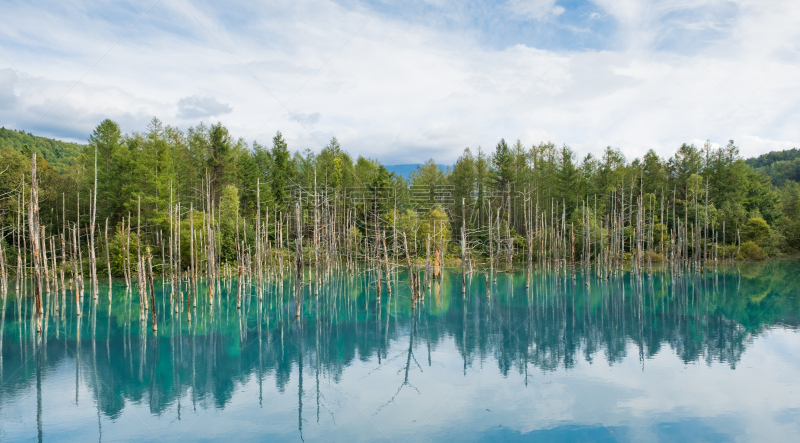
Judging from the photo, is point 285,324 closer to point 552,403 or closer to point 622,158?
point 552,403

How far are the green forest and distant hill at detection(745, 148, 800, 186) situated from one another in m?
17.7

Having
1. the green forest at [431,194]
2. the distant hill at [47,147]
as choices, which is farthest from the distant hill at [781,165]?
the distant hill at [47,147]

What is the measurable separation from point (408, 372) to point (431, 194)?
37506mm

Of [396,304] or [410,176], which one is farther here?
[410,176]

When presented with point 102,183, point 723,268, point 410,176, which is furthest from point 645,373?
point 410,176

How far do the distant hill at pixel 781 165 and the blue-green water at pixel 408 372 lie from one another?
173 feet

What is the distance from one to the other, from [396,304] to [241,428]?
46.3 feet

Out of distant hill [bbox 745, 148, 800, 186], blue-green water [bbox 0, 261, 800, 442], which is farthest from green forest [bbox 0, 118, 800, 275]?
distant hill [bbox 745, 148, 800, 186]

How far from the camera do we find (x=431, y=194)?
50.2 meters

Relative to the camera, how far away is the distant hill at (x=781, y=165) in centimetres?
6475

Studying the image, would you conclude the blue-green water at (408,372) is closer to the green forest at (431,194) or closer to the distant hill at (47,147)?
the green forest at (431,194)

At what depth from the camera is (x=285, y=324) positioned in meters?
19.1

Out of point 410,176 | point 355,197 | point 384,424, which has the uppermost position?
point 410,176

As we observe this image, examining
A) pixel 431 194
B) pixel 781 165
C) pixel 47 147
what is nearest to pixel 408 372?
pixel 431 194
